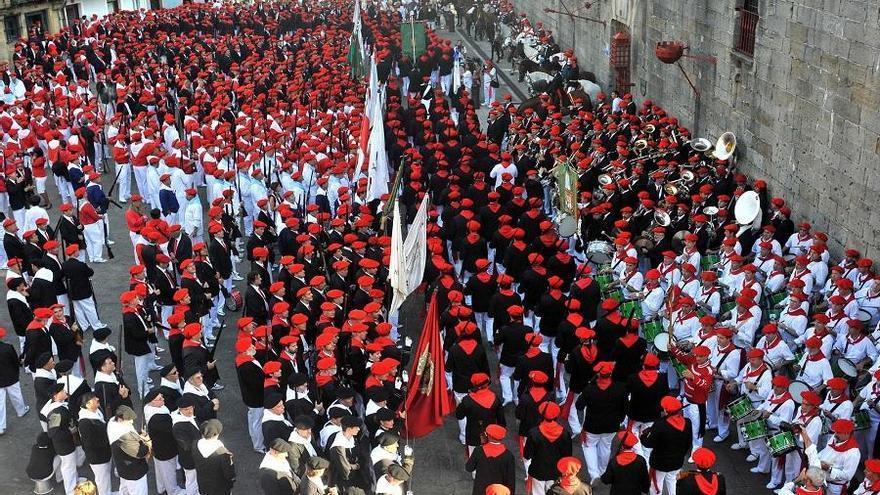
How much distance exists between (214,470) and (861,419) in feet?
21.1

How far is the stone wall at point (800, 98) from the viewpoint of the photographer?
43.8 ft

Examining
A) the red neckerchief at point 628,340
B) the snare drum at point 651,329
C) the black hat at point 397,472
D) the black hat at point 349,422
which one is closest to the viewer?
the black hat at point 397,472

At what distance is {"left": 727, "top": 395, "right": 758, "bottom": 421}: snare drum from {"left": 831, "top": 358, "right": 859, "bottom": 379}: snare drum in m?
1.15

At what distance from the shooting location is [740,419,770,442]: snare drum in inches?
376

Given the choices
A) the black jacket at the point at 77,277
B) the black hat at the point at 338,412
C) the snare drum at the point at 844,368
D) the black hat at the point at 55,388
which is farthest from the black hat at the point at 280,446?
the snare drum at the point at 844,368

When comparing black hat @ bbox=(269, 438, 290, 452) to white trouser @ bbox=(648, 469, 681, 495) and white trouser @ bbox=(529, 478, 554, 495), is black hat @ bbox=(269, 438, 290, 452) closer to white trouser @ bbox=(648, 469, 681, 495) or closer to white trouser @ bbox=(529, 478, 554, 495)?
white trouser @ bbox=(529, 478, 554, 495)

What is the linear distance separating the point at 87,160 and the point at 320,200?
6011mm

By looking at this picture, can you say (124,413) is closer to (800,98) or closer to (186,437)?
(186,437)

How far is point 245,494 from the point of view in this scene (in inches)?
390

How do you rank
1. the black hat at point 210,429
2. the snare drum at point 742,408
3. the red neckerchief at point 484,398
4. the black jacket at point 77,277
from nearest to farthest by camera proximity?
the black hat at point 210,429 < the red neckerchief at point 484,398 < the snare drum at point 742,408 < the black jacket at point 77,277

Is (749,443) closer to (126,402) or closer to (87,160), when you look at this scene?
(126,402)

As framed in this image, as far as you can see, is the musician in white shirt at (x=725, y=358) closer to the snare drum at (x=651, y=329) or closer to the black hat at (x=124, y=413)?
the snare drum at (x=651, y=329)

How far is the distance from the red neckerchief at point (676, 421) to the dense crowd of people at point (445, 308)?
2 centimetres

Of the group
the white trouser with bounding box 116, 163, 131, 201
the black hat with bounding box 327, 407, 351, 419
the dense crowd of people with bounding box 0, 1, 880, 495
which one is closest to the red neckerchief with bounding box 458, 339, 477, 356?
the dense crowd of people with bounding box 0, 1, 880, 495
